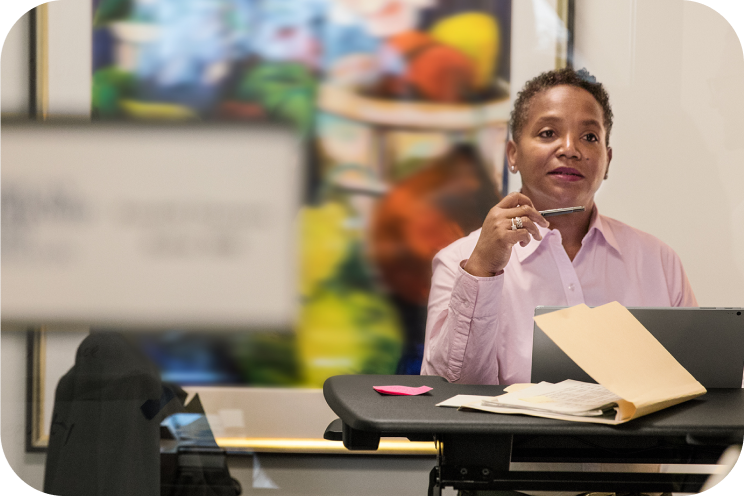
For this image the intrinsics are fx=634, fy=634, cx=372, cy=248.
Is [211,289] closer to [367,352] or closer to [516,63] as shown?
[367,352]

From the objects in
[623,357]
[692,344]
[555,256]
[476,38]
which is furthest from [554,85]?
[623,357]

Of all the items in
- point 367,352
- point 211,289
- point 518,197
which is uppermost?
point 518,197

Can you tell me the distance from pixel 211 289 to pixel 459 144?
3.04 feet

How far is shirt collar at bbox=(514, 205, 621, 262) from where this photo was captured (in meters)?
1.73

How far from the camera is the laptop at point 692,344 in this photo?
114 centimetres

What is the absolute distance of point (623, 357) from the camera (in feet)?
3.23

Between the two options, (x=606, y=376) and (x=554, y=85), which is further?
(x=554, y=85)

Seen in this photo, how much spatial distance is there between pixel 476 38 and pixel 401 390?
132 centimetres

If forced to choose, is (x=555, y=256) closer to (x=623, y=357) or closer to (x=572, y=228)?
(x=572, y=228)

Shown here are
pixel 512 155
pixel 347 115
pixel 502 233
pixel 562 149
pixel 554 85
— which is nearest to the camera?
pixel 502 233

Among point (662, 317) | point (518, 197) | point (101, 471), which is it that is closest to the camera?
point (662, 317)

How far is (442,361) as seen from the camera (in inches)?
58.7

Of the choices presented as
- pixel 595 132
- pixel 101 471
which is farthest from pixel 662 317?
pixel 101 471

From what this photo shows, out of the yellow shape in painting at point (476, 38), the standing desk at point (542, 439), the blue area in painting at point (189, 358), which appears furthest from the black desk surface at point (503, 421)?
the yellow shape in painting at point (476, 38)
